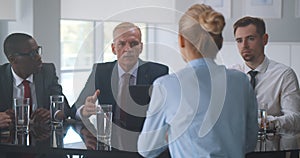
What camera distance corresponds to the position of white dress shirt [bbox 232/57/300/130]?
8.49 feet

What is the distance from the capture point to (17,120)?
7.34ft

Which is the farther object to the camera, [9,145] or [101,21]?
[101,21]

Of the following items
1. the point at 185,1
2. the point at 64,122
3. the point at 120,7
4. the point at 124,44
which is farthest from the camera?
the point at 120,7

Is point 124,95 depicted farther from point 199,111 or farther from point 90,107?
point 199,111

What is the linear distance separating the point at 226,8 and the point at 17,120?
116 inches

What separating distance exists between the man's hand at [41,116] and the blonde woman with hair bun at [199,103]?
1.05m

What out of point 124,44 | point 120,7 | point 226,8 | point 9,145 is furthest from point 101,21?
Answer: point 9,145

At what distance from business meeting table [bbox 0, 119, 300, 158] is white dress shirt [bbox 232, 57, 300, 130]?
42 cm

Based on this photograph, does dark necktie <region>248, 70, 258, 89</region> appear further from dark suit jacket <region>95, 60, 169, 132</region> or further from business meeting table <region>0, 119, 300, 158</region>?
business meeting table <region>0, 119, 300, 158</region>

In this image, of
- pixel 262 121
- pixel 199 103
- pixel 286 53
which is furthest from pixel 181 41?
pixel 286 53

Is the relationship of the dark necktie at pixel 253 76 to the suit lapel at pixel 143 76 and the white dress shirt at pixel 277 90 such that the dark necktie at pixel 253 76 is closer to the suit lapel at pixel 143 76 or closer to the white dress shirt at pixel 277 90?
the white dress shirt at pixel 277 90

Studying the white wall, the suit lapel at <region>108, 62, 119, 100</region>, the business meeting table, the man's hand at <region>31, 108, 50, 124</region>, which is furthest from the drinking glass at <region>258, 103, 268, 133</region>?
the white wall

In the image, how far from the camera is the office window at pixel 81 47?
200 inches

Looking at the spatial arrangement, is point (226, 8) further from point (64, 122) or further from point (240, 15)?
point (64, 122)
